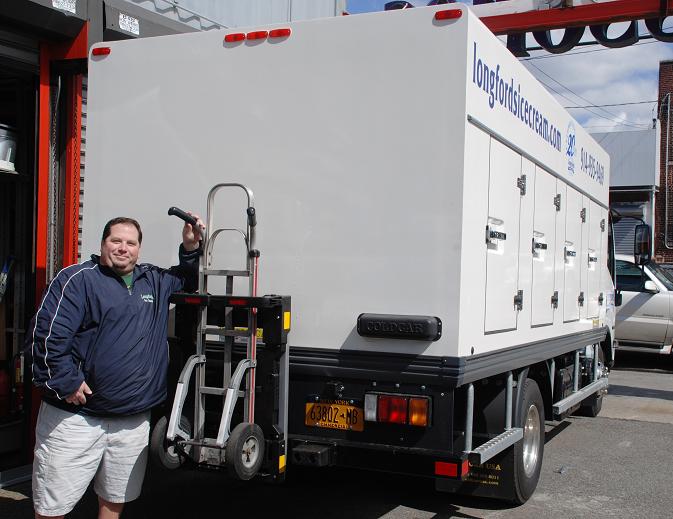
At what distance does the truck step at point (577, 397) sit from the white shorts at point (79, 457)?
11.3 feet

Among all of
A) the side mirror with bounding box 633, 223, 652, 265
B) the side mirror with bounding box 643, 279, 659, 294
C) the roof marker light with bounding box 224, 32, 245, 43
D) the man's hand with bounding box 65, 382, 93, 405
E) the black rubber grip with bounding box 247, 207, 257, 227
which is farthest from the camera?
the side mirror with bounding box 643, 279, 659, 294

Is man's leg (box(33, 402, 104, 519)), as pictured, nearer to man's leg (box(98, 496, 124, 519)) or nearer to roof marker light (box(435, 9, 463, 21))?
man's leg (box(98, 496, 124, 519))

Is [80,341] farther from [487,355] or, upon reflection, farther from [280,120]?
[487,355]

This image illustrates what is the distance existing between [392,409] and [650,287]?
35.9ft

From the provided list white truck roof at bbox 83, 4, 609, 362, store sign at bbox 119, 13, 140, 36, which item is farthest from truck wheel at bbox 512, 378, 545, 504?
store sign at bbox 119, 13, 140, 36

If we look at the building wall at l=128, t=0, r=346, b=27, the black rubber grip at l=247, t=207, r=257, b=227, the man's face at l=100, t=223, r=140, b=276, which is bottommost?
the man's face at l=100, t=223, r=140, b=276

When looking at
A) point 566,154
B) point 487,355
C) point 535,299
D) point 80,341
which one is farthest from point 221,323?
point 566,154

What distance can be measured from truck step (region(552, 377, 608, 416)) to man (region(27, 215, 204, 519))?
3.32 m

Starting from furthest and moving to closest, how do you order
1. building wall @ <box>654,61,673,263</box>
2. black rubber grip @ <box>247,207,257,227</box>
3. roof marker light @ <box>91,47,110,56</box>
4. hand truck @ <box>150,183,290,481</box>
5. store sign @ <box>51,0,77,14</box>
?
building wall @ <box>654,61,673,263</box> < store sign @ <box>51,0,77,14</box> < roof marker light @ <box>91,47,110,56</box> < black rubber grip @ <box>247,207,257,227</box> < hand truck @ <box>150,183,290,481</box>

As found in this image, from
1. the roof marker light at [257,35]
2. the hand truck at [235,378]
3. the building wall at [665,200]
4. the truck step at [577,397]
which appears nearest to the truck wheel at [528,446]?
the truck step at [577,397]

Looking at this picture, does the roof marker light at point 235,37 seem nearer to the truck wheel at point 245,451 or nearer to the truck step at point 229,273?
the truck step at point 229,273

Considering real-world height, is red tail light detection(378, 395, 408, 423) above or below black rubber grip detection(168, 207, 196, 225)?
below

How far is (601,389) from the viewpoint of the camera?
8.29m

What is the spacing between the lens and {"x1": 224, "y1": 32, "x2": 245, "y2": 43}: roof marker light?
4582 mm
